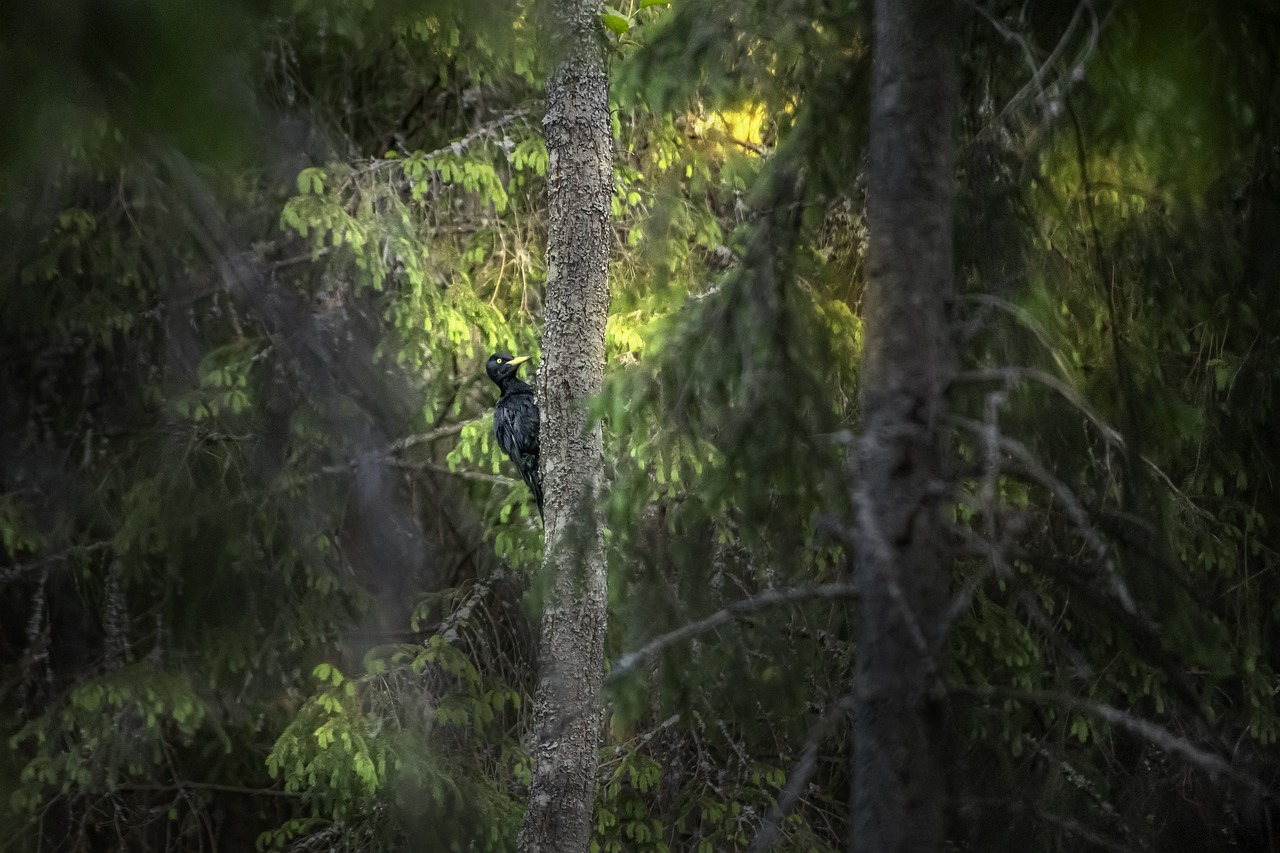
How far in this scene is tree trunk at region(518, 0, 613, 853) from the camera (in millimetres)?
5340

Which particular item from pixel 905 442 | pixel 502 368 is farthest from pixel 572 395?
pixel 905 442

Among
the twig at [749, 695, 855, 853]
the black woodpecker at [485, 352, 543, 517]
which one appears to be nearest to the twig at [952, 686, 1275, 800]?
the twig at [749, 695, 855, 853]

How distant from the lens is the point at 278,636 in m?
7.14

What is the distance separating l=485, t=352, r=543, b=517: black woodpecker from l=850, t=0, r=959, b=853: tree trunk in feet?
11.8

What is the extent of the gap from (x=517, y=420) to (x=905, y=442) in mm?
3843

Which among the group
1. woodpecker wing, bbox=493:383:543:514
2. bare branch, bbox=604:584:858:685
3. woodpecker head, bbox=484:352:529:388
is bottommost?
bare branch, bbox=604:584:858:685

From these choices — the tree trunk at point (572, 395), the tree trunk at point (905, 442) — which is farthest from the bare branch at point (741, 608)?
the tree trunk at point (572, 395)

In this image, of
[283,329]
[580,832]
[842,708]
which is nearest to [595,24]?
[283,329]

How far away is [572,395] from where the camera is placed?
5328 millimetres

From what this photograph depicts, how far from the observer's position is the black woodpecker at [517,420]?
19.3ft

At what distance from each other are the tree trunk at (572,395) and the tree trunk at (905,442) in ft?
9.95

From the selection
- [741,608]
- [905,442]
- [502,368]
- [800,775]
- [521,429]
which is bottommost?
[800,775]

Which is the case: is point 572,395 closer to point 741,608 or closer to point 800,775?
point 741,608

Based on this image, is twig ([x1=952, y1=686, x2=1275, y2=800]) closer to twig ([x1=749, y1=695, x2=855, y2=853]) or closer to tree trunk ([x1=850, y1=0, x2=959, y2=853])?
tree trunk ([x1=850, y1=0, x2=959, y2=853])
